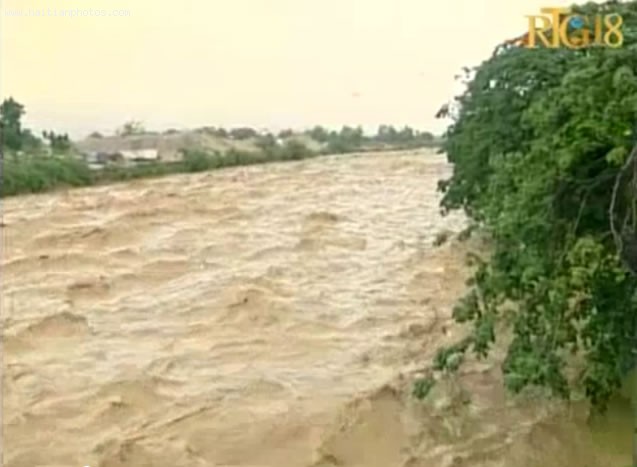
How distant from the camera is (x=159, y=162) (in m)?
2.39

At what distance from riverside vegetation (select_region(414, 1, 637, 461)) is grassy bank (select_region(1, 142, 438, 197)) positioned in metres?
0.63

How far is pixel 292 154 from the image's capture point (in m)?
2.42

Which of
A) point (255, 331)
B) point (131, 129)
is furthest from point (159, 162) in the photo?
point (255, 331)

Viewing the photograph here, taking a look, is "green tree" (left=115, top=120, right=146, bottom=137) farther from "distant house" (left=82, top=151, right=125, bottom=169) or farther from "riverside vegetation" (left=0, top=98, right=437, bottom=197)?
"distant house" (left=82, top=151, right=125, bottom=169)

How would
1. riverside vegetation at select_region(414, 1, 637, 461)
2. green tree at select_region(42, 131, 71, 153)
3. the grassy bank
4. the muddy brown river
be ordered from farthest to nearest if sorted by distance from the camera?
the grassy bank → green tree at select_region(42, 131, 71, 153) → the muddy brown river → riverside vegetation at select_region(414, 1, 637, 461)

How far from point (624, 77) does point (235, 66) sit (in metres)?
0.83

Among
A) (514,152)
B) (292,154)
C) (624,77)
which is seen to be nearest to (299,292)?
(292,154)

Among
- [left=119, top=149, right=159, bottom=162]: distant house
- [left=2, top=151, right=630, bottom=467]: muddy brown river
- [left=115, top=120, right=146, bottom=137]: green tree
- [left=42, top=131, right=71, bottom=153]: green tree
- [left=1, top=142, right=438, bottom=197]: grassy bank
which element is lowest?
[left=2, top=151, right=630, bottom=467]: muddy brown river

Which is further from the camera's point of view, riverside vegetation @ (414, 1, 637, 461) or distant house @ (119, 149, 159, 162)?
distant house @ (119, 149, 159, 162)

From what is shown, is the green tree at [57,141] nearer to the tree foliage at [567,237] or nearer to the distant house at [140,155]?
the distant house at [140,155]

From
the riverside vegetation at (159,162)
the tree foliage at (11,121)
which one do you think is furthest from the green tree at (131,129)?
the tree foliage at (11,121)

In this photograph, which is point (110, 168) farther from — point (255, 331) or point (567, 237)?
point (567, 237)

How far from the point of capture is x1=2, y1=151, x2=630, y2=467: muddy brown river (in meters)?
1.92

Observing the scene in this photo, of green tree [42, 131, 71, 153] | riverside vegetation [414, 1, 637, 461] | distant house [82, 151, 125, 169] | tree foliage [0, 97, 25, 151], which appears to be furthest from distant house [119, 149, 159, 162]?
riverside vegetation [414, 1, 637, 461]
